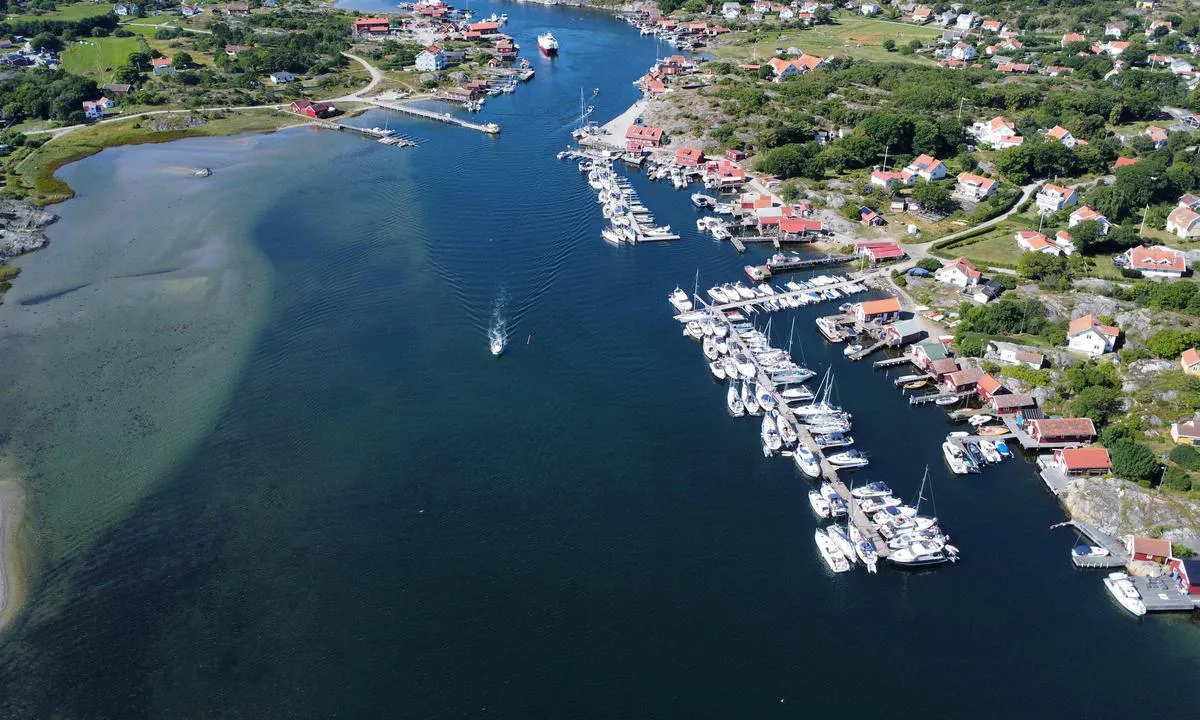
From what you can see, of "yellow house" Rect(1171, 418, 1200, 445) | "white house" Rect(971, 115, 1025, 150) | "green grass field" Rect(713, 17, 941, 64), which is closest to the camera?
"yellow house" Rect(1171, 418, 1200, 445)

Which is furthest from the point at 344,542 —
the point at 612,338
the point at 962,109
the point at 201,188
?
the point at 962,109

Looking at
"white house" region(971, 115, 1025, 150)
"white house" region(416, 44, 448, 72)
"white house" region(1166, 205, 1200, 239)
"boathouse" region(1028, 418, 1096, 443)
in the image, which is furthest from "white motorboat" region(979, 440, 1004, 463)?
"white house" region(416, 44, 448, 72)

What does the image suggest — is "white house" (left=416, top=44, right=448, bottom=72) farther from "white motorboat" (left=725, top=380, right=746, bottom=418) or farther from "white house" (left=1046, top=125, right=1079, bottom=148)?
"white motorboat" (left=725, top=380, right=746, bottom=418)

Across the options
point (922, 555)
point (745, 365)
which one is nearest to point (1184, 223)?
point (745, 365)

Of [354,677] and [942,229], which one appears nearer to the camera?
[354,677]

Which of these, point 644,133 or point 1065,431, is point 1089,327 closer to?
point 1065,431

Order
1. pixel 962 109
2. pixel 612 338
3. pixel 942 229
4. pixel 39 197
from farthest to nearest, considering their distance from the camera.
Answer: pixel 962 109
pixel 39 197
pixel 942 229
pixel 612 338

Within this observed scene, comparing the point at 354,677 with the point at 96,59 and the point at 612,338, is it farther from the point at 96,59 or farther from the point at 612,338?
the point at 96,59
